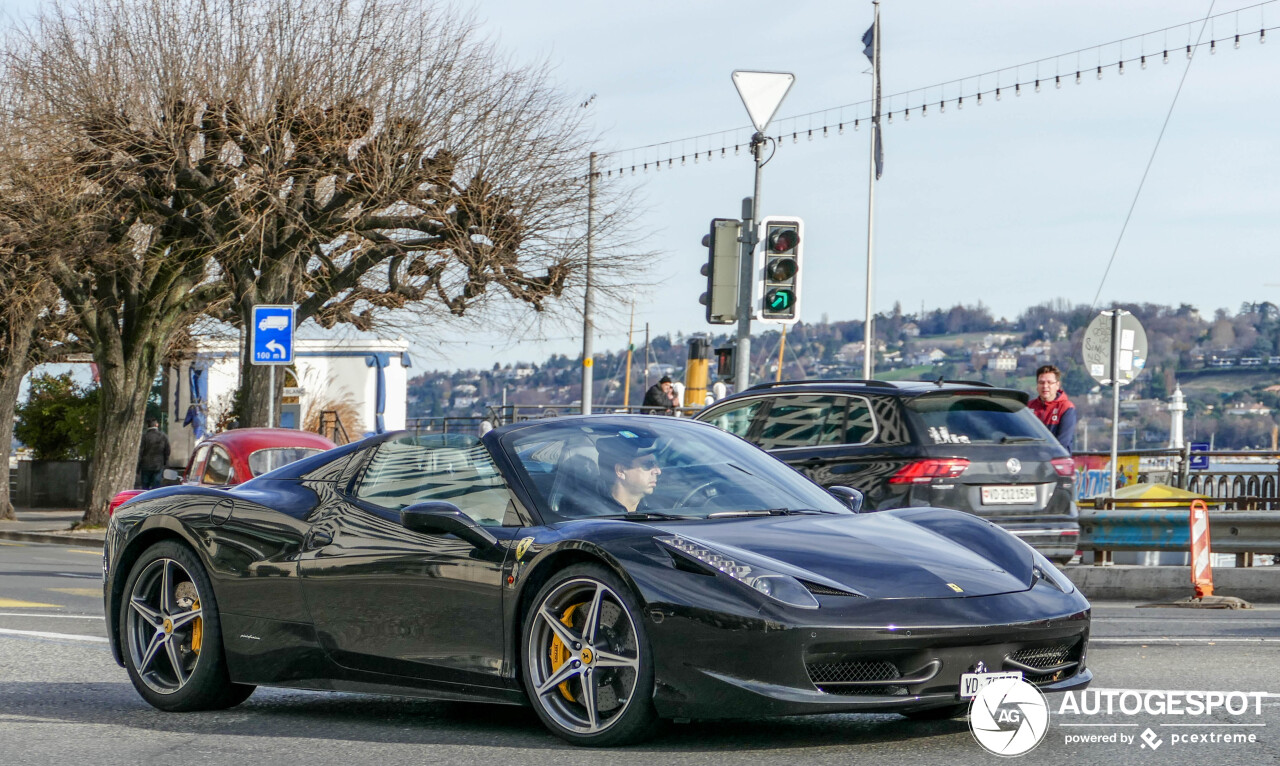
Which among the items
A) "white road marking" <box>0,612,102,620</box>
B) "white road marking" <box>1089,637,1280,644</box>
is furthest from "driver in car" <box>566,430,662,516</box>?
"white road marking" <box>0,612,102,620</box>

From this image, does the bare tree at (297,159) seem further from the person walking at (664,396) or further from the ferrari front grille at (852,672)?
the ferrari front grille at (852,672)

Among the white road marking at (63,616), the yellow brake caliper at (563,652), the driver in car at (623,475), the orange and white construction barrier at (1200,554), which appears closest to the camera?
the yellow brake caliper at (563,652)

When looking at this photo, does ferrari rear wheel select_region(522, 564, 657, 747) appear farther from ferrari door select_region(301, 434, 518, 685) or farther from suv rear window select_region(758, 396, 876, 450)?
suv rear window select_region(758, 396, 876, 450)

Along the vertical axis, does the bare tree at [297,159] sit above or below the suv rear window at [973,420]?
above

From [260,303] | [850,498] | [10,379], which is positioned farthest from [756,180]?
[10,379]

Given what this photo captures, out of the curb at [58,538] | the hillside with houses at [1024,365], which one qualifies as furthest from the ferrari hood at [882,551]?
the hillside with houses at [1024,365]

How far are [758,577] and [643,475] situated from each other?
106cm

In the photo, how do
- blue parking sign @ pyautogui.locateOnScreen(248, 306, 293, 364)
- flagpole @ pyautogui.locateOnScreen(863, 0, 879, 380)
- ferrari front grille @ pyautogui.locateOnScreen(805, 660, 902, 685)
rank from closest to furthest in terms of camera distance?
ferrari front grille @ pyautogui.locateOnScreen(805, 660, 902, 685)
blue parking sign @ pyautogui.locateOnScreen(248, 306, 293, 364)
flagpole @ pyautogui.locateOnScreen(863, 0, 879, 380)

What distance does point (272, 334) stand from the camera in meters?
19.7

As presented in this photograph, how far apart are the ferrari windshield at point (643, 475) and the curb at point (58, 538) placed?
18757mm

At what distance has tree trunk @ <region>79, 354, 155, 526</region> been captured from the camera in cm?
2698

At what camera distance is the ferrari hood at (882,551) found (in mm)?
5117

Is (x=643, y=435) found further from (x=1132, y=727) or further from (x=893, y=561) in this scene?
(x=1132, y=727)

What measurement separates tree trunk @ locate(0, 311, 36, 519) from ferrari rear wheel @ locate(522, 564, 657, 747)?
25.4m
